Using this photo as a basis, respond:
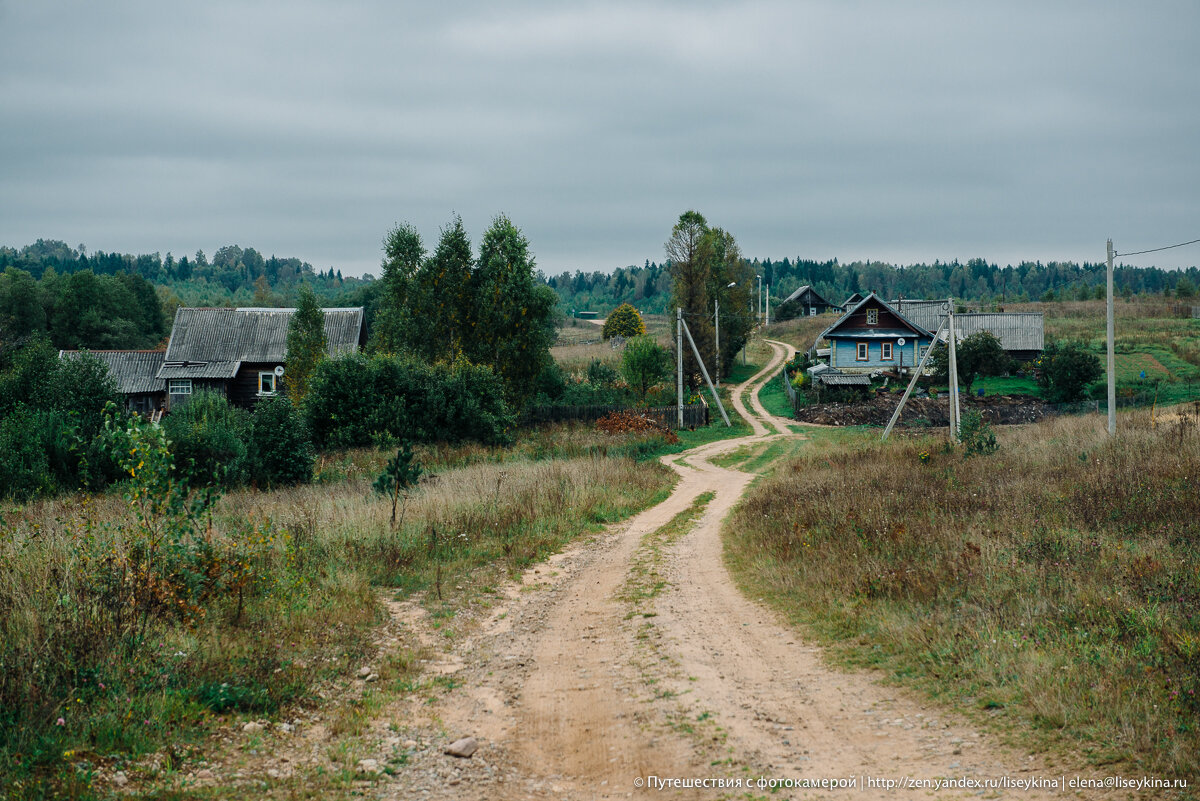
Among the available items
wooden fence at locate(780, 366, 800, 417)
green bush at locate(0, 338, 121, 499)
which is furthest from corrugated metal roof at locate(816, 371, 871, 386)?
green bush at locate(0, 338, 121, 499)

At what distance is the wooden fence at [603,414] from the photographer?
1633 inches

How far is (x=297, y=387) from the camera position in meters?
47.3

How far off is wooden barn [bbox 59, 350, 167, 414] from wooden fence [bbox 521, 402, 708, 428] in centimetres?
2751

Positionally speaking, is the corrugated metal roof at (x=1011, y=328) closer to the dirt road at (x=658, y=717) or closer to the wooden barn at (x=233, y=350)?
the wooden barn at (x=233, y=350)

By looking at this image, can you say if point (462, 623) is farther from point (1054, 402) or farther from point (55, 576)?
point (1054, 402)

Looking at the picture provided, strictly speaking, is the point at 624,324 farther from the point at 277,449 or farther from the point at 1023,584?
the point at 1023,584

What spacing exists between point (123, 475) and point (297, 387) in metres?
24.3

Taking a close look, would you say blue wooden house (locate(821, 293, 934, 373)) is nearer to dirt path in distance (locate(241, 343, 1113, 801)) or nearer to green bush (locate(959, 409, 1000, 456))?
green bush (locate(959, 409, 1000, 456))

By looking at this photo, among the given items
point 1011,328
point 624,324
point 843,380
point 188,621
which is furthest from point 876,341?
point 188,621

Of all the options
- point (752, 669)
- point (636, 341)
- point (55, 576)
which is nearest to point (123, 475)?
point (55, 576)

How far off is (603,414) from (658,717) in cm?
3502

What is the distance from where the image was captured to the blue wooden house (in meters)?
56.9

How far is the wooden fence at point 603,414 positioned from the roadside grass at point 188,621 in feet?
86.8

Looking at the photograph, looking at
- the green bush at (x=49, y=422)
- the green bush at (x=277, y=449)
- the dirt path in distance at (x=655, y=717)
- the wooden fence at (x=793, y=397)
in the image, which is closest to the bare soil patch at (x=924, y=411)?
the wooden fence at (x=793, y=397)
